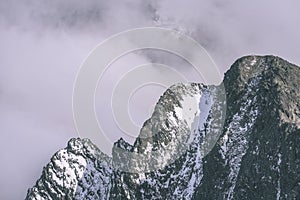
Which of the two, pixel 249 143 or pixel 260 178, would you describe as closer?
pixel 260 178

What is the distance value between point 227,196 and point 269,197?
18760 mm

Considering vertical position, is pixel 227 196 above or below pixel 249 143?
below

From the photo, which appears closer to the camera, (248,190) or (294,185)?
(294,185)

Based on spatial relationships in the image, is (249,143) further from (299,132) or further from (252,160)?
(299,132)

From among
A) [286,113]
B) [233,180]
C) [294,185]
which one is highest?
[286,113]

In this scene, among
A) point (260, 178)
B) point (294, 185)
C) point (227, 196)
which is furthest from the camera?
point (227, 196)

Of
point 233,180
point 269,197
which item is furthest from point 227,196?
point 269,197

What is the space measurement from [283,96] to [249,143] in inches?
584

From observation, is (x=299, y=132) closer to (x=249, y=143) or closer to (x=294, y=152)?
(x=294, y=152)

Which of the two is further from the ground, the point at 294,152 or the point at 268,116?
the point at 268,116

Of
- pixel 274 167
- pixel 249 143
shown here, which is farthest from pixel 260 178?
pixel 249 143

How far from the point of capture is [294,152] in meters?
177

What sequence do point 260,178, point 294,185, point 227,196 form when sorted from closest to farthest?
point 294,185 → point 260,178 → point 227,196

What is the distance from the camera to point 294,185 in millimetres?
171000
